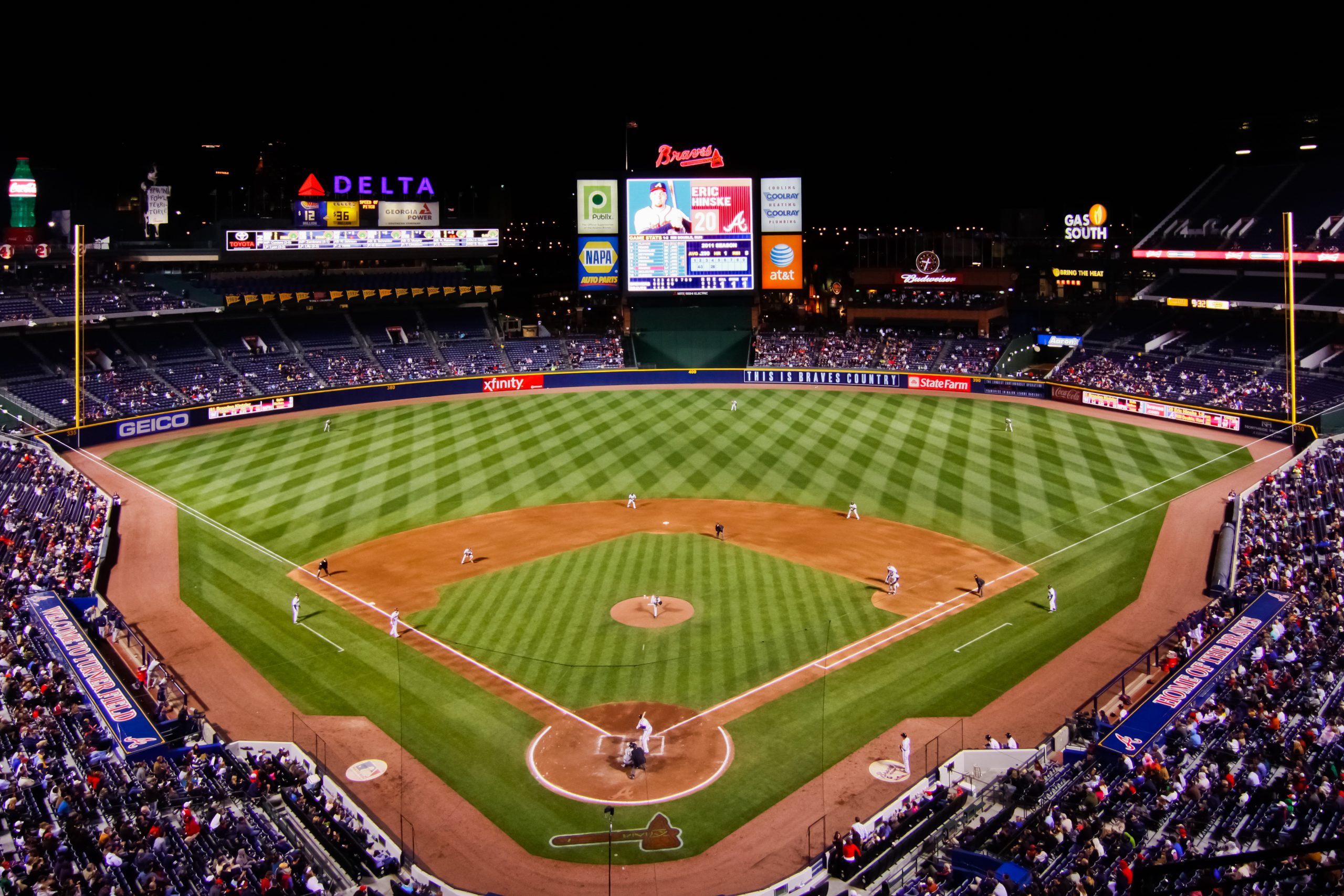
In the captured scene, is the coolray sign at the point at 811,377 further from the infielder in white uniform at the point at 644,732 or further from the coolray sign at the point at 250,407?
the infielder in white uniform at the point at 644,732

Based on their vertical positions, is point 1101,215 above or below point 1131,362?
above

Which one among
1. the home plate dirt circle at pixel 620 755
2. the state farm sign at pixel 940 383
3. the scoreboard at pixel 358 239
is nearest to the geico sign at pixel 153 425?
the scoreboard at pixel 358 239

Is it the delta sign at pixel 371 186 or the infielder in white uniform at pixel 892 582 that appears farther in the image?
the delta sign at pixel 371 186

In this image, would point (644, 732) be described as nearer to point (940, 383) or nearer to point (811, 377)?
point (940, 383)

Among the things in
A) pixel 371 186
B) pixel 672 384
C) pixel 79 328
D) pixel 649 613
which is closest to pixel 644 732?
pixel 649 613

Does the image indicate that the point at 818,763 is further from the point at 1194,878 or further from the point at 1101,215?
the point at 1101,215

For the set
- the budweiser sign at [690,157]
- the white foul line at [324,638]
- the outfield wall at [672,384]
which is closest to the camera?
the white foul line at [324,638]

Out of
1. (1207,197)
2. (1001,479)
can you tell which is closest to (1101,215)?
(1207,197)
